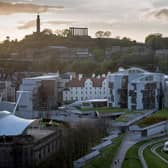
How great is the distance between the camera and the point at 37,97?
1570 inches

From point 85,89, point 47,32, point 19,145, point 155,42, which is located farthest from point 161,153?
point 47,32

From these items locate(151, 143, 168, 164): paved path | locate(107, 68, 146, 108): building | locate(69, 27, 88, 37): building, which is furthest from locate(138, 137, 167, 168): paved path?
→ locate(69, 27, 88, 37): building

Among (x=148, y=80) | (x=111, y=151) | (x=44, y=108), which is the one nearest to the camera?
(x=111, y=151)

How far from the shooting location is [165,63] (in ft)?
192

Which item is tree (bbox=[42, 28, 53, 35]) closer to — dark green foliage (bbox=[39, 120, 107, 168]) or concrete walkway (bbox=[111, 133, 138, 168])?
concrete walkway (bbox=[111, 133, 138, 168])

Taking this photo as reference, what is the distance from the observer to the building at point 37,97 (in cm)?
3912

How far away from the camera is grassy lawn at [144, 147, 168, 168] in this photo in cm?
1942

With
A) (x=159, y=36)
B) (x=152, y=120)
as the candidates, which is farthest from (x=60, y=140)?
(x=159, y=36)

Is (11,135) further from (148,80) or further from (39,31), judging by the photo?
(39,31)

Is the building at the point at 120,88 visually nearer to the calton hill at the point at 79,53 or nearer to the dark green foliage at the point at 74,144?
the dark green foliage at the point at 74,144

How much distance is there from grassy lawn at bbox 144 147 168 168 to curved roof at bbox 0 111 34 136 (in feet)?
16.7

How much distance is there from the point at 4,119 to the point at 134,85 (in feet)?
57.2

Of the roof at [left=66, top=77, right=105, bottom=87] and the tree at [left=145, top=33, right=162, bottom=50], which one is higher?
the tree at [left=145, top=33, right=162, bottom=50]

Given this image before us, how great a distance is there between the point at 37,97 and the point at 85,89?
7951 millimetres
